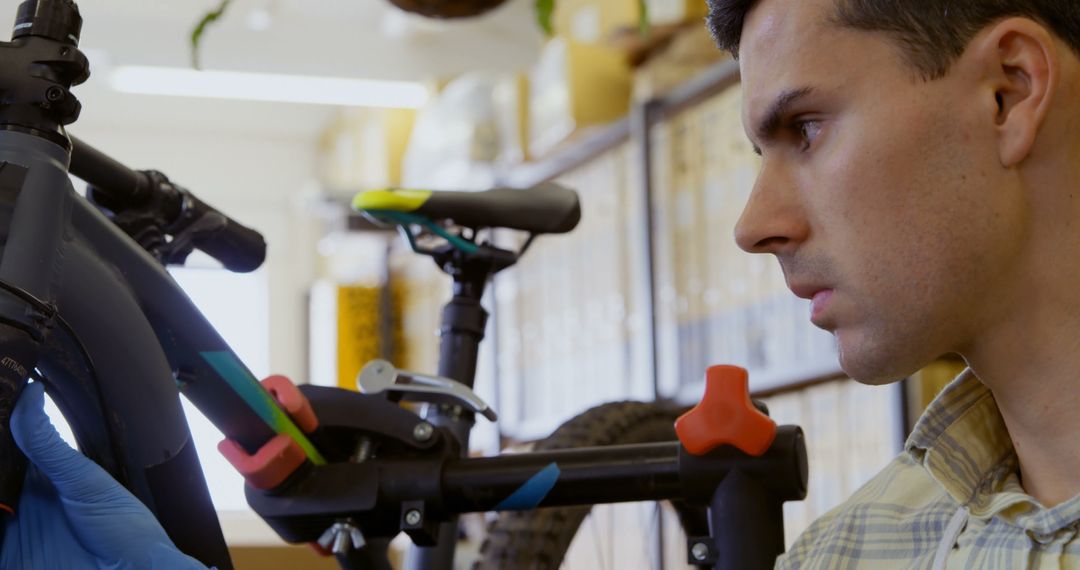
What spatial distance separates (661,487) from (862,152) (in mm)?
373

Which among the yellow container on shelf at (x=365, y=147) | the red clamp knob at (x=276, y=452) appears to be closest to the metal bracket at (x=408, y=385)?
the red clamp knob at (x=276, y=452)

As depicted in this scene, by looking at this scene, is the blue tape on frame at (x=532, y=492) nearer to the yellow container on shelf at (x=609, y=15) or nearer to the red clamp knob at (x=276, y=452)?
the red clamp knob at (x=276, y=452)

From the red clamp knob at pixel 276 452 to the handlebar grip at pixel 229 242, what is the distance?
0.36ft

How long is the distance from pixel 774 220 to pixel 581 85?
234 centimetres

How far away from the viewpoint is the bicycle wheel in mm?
1337

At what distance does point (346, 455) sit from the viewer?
1.17 metres

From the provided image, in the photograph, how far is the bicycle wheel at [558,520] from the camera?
1.34 m

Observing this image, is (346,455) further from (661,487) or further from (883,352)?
(883,352)

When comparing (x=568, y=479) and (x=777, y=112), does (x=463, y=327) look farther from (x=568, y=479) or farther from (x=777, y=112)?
(x=777, y=112)

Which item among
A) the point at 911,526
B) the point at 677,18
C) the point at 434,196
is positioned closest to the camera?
the point at 911,526

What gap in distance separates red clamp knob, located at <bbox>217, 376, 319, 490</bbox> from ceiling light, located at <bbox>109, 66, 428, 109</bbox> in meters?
3.10

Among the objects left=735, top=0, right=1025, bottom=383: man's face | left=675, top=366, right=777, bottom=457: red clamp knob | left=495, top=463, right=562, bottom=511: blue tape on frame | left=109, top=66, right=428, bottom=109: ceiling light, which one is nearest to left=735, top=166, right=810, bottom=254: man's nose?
left=735, top=0, right=1025, bottom=383: man's face

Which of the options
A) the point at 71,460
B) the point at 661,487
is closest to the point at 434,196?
the point at 661,487

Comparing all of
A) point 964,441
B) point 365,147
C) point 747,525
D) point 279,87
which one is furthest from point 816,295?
point 365,147
